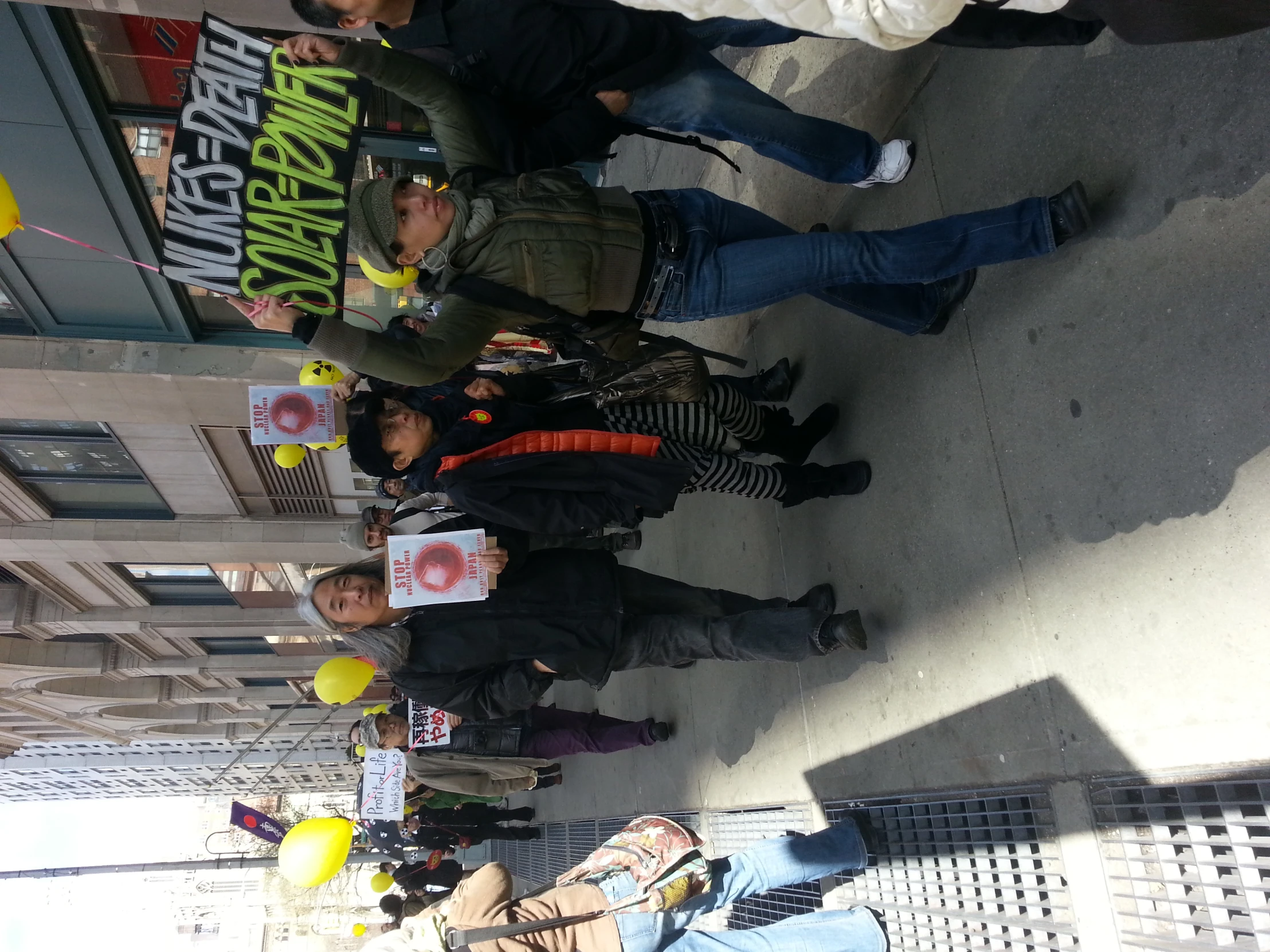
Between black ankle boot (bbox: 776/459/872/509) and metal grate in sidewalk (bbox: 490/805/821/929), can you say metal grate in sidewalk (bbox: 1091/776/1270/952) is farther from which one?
metal grate in sidewalk (bbox: 490/805/821/929)

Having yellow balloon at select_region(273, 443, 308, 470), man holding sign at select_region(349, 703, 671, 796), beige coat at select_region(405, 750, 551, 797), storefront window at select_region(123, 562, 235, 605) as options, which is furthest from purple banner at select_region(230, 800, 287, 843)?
yellow balloon at select_region(273, 443, 308, 470)

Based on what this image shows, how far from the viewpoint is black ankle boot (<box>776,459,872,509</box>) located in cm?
424

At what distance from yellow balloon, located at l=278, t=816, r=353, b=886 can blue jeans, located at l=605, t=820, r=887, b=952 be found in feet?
12.5

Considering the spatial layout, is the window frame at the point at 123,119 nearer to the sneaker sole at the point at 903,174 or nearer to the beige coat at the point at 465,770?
the sneaker sole at the point at 903,174

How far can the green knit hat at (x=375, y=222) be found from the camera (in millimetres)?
3127

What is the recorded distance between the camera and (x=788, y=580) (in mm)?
5070

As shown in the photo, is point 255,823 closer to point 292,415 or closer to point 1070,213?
point 292,415

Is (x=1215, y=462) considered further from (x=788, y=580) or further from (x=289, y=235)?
(x=289, y=235)

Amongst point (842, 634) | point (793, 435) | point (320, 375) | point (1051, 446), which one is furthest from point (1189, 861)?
point (320, 375)

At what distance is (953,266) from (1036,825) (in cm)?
224

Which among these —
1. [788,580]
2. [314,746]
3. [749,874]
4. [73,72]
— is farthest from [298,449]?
[314,746]

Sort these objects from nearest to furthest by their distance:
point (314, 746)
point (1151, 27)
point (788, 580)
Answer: point (1151, 27) < point (788, 580) < point (314, 746)

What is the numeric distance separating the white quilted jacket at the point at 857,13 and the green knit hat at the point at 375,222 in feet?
5.09

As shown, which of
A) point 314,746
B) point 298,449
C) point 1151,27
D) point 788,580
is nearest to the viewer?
point 1151,27
